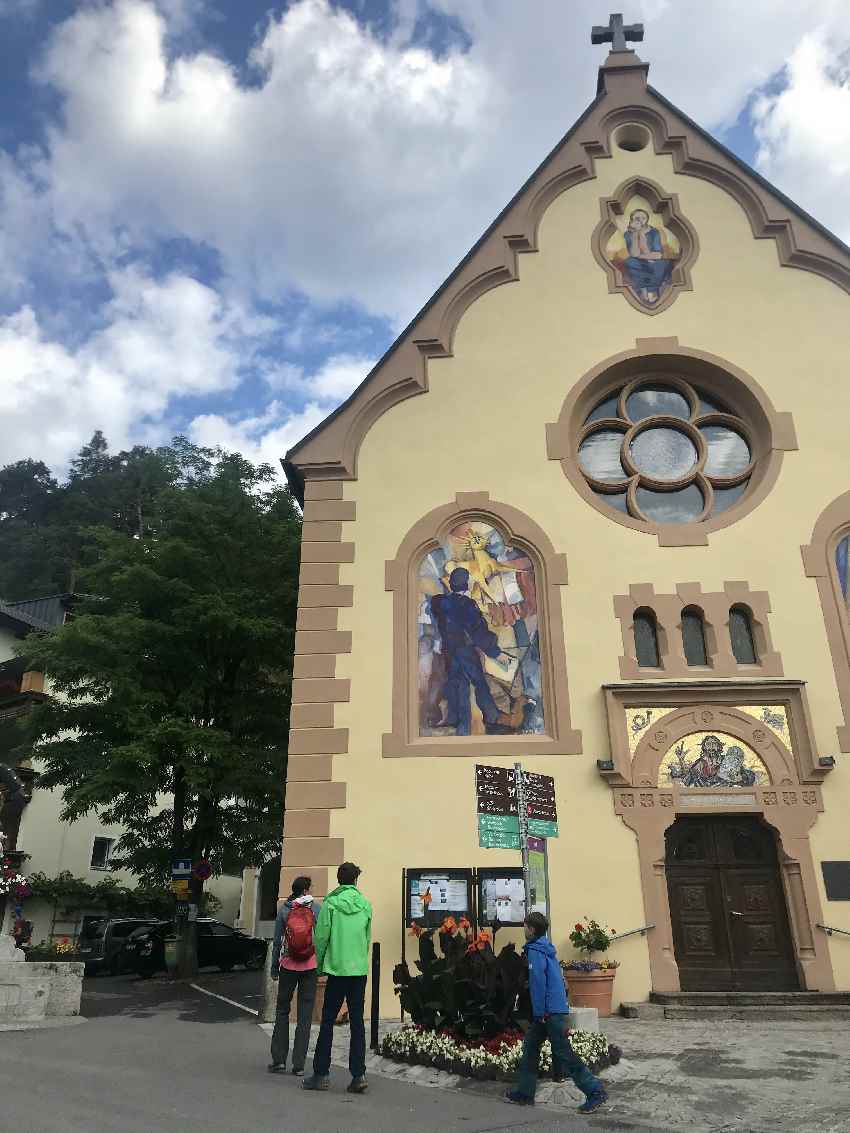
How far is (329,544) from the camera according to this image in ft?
46.6

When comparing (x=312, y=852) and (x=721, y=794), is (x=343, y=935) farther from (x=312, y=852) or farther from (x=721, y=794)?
(x=721, y=794)

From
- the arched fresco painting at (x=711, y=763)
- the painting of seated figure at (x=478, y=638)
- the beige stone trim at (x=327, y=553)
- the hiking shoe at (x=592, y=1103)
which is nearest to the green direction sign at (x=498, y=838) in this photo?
the hiking shoe at (x=592, y=1103)

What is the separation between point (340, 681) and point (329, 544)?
7.69 feet

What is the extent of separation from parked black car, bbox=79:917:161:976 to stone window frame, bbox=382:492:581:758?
14.2 meters

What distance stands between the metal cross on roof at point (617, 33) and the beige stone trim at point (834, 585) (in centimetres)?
1110

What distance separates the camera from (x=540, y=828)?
8539 millimetres

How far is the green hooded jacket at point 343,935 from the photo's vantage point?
695 centimetres

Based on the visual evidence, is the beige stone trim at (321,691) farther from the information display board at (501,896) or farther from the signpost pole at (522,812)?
the signpost pole at (522,812)

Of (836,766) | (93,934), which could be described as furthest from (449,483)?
(93,934)

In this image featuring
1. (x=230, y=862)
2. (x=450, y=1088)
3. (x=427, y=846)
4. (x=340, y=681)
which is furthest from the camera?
(x=230, y=862)

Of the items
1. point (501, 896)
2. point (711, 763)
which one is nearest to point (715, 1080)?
point (501, 896)

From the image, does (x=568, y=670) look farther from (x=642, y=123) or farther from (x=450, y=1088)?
(x=642, y=123)

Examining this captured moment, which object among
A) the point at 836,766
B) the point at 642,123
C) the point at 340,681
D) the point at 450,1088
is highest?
the point at 642,123

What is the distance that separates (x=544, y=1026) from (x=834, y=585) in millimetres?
9374
